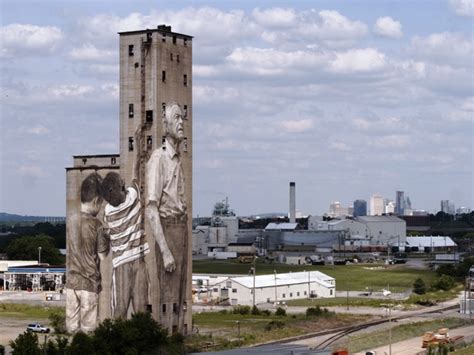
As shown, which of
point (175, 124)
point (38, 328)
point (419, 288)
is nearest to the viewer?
point (175, 124)

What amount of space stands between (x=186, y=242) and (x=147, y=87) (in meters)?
11.8

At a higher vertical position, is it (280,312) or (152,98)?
(152,98)

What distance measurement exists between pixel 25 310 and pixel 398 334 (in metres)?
39.2

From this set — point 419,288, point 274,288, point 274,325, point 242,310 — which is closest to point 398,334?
point 274,325

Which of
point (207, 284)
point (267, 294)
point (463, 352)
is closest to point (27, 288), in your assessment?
point (207, 284)

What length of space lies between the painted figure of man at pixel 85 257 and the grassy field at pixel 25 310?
15658mm

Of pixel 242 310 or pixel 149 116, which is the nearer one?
pixel 149 116

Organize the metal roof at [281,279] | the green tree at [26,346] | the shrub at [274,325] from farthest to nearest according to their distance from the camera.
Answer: the metal roof at [281,279] → the shrub at [274,325] → the green tree at [26,346]

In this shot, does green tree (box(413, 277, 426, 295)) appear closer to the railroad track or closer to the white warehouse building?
the white warehouse building

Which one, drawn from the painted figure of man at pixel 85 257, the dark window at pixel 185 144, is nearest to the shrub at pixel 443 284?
the dark window at pixel 185 144

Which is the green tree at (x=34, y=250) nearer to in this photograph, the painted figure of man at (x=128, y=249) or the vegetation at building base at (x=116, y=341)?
the painted figure of man at (x=128, y=249)

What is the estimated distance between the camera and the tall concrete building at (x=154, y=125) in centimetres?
8194

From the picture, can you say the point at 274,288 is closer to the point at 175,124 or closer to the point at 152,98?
the point at 175,124

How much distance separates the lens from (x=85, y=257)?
280ft
